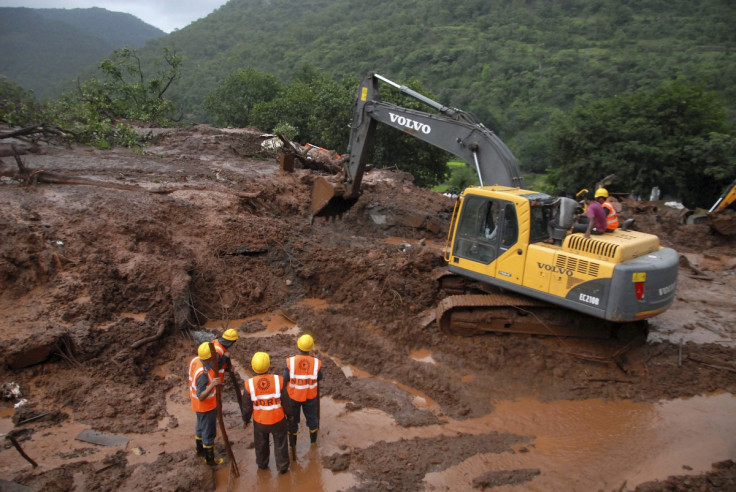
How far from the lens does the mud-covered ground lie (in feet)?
18.1

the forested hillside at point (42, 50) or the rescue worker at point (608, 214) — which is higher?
the forested hillside at point (42, 50)

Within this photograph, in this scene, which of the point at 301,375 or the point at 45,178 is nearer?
the point at 301,375

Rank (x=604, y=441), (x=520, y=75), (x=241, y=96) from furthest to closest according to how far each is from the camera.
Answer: (x=520, y=75) < (x=241, y=96) < (x=604, y=441)

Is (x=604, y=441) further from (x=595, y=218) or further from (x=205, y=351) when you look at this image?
(x=205, y=351)

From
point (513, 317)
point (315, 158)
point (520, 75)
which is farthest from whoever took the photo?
point (520, 75)

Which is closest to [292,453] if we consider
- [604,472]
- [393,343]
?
[393,343]

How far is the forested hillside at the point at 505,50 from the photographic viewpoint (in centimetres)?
4222

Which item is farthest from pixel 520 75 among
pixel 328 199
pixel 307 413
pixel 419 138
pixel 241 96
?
pixel 307 413

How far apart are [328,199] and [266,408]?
6.24 m

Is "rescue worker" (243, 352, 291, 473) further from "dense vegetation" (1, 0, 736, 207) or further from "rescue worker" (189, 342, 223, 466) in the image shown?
"dense vegetation" (1, 0, 736, 207)

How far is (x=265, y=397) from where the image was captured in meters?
4.86

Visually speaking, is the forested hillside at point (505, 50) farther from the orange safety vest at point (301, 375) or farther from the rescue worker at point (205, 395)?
the rescue worker at point (205, 395)

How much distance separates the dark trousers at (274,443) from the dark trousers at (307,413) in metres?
0.22

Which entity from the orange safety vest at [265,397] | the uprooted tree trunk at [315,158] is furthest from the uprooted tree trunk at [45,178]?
the orange safety vest at [265,397]
